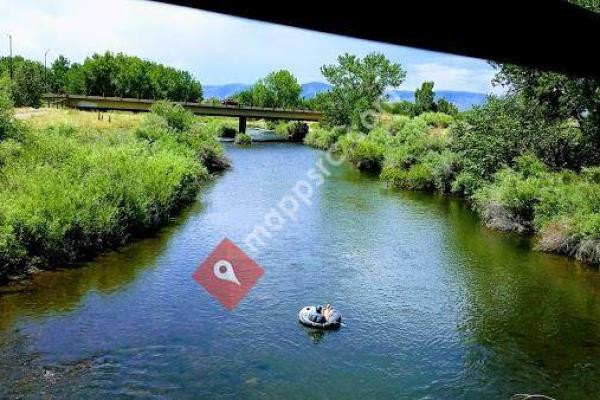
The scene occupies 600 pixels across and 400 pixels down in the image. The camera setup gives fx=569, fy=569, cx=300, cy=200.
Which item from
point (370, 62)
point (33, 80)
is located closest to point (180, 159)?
point (33, 80)

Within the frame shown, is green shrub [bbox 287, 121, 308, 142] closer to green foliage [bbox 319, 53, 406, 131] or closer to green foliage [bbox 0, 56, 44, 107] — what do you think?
green foliage [bbox 319, 53, 406, 131]

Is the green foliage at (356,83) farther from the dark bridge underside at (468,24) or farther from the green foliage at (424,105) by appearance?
the dark bridge underside at (468,24)

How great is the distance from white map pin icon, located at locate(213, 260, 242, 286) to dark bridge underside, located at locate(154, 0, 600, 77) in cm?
2445

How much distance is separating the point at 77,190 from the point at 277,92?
124 meters

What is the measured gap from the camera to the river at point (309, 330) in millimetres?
18078

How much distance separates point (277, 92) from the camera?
150750mm

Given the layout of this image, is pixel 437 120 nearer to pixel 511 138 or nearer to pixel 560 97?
pixel 511 138

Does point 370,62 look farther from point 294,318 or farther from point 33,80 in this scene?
point 294,318

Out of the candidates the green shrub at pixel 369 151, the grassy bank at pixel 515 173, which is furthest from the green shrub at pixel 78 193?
the green shrub at pixel 369 151

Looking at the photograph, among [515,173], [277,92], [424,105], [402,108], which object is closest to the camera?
[515,173]

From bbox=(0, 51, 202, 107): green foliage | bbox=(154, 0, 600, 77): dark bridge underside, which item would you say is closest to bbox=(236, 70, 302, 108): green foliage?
bbox=(0, 51, 202, 107): green foliage

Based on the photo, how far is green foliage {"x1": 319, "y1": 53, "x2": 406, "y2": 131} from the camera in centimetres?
9244

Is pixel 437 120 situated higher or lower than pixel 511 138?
higher

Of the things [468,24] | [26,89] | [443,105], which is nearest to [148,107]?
[26,89]
